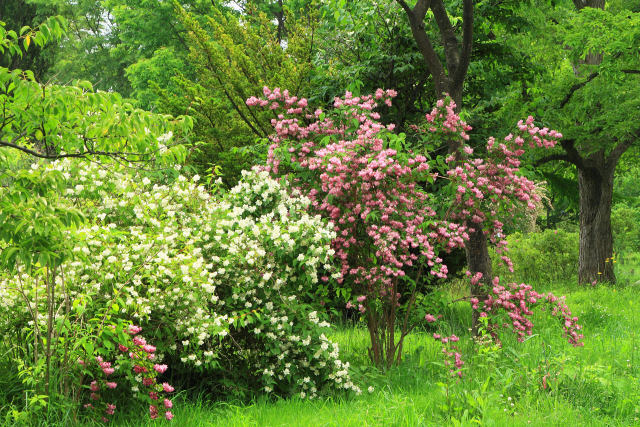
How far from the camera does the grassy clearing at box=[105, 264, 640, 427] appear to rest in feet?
14.0

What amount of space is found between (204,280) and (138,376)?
923 mm

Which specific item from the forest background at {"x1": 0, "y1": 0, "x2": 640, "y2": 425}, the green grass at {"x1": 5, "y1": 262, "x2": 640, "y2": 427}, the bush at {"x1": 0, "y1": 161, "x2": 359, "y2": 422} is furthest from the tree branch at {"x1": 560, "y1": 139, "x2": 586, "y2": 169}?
the bush at {"x1": 0, "y1": 161, "x2": 359, "y2": 422}

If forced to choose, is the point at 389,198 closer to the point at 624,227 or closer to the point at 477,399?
the point at 477,399

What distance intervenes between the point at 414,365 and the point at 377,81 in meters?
4.97

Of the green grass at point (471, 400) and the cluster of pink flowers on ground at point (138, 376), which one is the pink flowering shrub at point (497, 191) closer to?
the green grass at point (471, 400)

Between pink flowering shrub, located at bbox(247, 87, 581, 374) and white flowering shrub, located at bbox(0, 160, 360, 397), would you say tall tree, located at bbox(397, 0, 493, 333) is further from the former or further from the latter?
white flowering shrub, located at bbox(0, 160, 360, 397)

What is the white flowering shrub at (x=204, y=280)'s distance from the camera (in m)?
4.66

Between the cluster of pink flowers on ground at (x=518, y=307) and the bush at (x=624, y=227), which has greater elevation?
the bush at (x=624, y=227)

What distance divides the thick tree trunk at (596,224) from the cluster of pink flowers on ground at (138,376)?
11.2 meters

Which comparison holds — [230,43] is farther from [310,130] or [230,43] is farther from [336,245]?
[336,245]

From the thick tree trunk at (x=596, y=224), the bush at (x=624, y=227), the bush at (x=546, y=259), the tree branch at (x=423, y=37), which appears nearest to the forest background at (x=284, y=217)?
the tree branch at (x=423, y=37)

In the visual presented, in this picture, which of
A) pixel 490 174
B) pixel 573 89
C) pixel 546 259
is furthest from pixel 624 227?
pixel 490 174

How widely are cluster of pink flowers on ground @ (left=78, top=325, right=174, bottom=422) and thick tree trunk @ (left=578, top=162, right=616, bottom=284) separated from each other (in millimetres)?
11219

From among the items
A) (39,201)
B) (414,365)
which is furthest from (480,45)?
(39,201)
